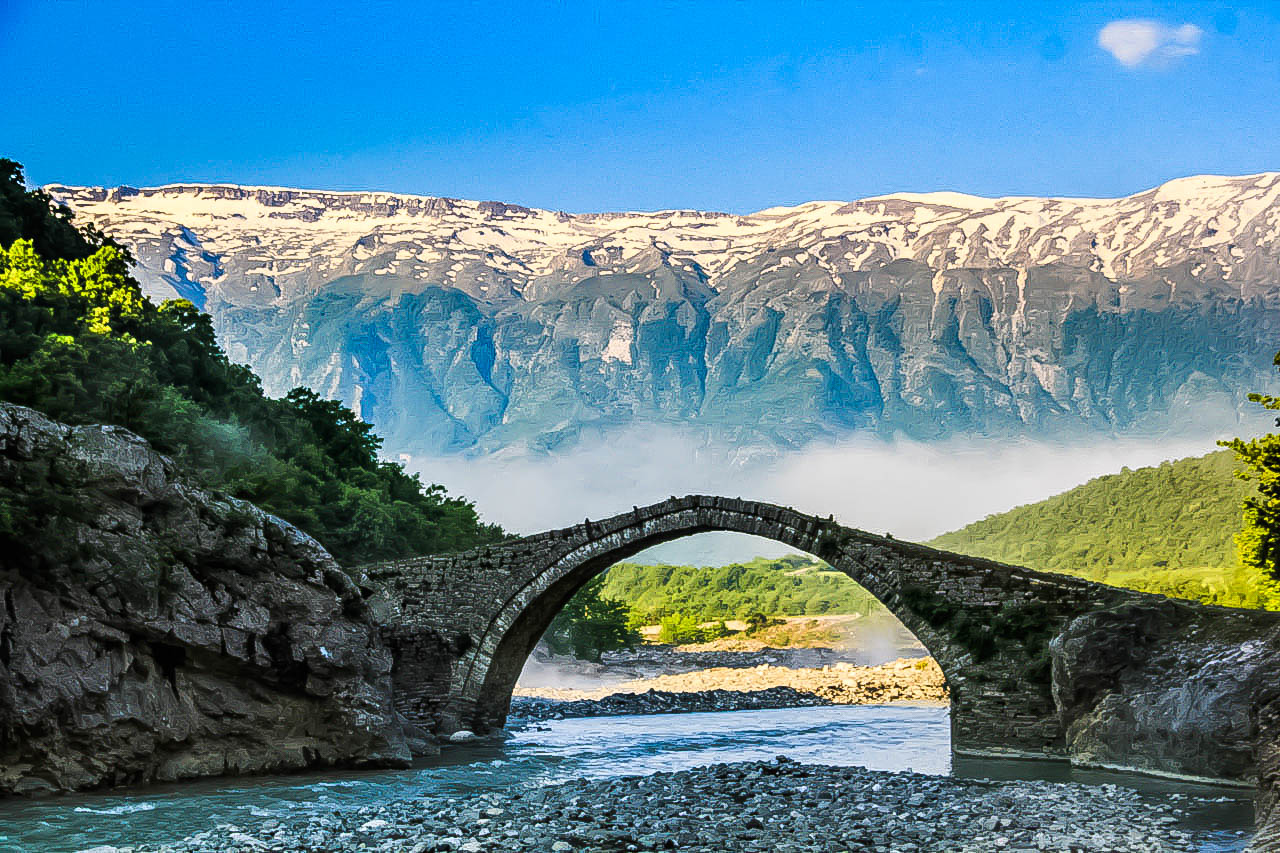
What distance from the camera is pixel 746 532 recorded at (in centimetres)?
2491

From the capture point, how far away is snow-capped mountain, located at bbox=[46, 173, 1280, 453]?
509ft

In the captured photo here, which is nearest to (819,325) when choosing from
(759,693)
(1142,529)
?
(1142,529)

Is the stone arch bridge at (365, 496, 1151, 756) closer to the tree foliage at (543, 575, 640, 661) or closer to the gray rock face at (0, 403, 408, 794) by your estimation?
the gray rock face at (0, 403, 408, 794)

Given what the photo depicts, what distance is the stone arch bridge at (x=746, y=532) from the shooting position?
73.3 ft

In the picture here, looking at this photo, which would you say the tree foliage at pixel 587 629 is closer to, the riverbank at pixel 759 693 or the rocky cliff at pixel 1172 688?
the riverbank at pixel 759 693

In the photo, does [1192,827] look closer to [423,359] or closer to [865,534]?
[865,534]

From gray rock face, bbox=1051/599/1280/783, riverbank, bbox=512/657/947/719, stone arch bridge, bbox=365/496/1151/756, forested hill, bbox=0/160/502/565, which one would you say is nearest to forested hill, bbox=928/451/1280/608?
riverbank, bbox=512/657/947/719

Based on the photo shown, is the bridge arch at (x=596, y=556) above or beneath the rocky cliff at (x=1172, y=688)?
above

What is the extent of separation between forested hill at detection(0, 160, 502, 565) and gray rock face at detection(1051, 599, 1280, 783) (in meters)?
16.2

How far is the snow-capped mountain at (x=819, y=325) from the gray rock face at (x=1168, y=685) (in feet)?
446

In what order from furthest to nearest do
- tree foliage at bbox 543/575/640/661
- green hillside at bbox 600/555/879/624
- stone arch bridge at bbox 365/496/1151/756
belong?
green hillside at bbox 600/555/879/624
tree foliage at bbox 543/575/640/661
stone arch bridge at bbox 365/496/1151/756

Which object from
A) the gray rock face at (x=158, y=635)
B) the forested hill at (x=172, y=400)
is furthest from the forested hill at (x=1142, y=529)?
the gray rock face at (x=158, y=635)

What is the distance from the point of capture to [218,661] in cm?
2064

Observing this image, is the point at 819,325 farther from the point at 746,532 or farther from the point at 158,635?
the point at 158,635
